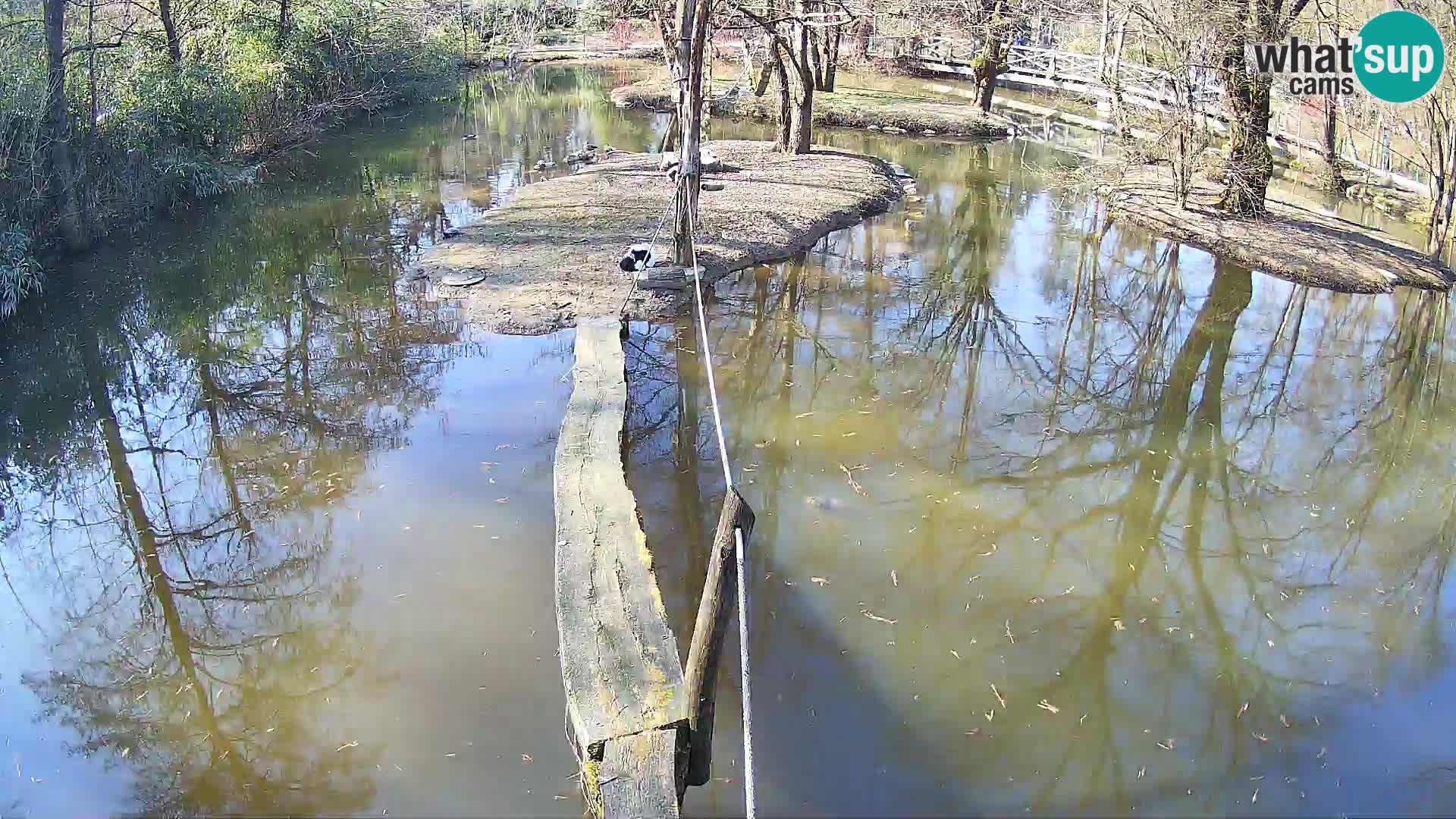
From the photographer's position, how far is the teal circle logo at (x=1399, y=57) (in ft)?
39.1

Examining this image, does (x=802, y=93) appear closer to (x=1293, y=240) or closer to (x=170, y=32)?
(x=1293, y=240)

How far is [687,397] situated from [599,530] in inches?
111

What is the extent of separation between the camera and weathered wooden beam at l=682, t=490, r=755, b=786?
12.8ft

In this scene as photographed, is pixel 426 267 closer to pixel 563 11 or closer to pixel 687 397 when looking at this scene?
pixel 687 397

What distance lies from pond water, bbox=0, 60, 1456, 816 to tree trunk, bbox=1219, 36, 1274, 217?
2.77 m

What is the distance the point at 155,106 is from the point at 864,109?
14831 millimetres

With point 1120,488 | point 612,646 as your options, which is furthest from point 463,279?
point 612,646

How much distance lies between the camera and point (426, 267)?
11031 millimetres

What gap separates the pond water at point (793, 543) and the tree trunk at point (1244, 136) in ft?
9.08

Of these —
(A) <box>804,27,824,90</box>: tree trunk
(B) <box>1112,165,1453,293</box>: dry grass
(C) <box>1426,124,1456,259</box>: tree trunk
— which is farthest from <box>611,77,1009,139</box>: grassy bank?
(C) <box>1426,124,1456,259</box>: tree trunk

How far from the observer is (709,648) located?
3.95 m

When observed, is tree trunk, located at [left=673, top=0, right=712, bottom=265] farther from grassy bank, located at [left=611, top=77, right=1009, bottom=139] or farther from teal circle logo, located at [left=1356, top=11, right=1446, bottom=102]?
grassy bank, located at [left=611, top=77, right=1009, bottom=139]

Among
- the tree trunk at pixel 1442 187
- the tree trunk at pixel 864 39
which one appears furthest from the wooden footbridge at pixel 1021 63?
the tree trunk at pixel 1442 187

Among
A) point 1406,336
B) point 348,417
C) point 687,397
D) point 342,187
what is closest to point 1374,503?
point 1406,336
